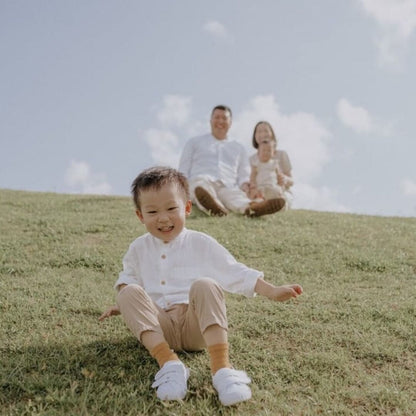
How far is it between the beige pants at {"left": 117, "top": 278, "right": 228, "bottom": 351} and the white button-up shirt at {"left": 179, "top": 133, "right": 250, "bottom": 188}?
655 cm

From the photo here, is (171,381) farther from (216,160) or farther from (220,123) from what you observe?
(220,123)

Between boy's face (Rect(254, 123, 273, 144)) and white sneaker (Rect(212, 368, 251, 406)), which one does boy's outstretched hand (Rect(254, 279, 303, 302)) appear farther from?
boy's face (Rect(254, 123, 273, 144))

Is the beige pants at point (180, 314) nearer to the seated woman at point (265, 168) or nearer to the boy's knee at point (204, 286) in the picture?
the boy's knee at point (204, 286)

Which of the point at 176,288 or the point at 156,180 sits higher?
the point at 156,180

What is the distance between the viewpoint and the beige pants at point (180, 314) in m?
3.41

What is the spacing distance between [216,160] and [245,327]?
6.11m

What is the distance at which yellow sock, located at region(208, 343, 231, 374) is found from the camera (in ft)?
10.8

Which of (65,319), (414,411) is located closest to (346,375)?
(414,411)

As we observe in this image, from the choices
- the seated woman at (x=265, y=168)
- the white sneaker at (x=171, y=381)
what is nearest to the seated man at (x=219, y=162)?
the seated woman at (x=265, y=168)

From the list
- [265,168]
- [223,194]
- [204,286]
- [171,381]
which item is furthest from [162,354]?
[265,168]

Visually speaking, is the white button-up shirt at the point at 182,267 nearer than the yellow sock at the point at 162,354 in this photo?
No

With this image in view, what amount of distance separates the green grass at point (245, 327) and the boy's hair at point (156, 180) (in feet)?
3.97

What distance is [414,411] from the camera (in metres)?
3.21

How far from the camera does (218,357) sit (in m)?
3.29
